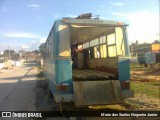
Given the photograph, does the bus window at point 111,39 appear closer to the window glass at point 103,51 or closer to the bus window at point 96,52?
A: the window glass at point 103,51

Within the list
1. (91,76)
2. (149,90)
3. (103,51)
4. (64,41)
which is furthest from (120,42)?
(149,90)

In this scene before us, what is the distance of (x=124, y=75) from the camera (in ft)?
28.8

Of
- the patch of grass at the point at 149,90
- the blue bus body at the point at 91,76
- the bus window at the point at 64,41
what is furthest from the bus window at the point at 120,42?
the patch of grass at the point at 149,90

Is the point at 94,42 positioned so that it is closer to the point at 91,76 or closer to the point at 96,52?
the point at 96,52

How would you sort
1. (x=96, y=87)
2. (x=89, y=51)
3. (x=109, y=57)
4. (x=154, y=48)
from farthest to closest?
(x=154, y=48) < (x=89, y=51) < (x=109, y=57) < (x=96, y=87)

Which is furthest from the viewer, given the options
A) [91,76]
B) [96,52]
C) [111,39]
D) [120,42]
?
[96,52]

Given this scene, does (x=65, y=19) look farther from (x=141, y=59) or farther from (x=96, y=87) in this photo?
(x=141, y=59)

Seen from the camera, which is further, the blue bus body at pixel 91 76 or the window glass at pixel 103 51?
the window glass at pixel 103 51

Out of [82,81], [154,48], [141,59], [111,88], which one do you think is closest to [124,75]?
[111,88]

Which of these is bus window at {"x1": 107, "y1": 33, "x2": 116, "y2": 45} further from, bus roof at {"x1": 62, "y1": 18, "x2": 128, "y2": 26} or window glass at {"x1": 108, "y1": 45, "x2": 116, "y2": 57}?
bus roof at {"x1": 62, "y1": 18, "x2": 128, "y2": 26}

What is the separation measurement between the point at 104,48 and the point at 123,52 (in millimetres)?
1473

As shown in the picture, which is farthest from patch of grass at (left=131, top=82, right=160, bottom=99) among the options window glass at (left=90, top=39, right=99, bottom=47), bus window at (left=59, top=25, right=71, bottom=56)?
bus window at (left=59, top=25, right=71, bottom=56)

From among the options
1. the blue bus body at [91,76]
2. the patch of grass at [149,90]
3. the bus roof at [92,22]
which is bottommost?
the patch of grass at [149,90]

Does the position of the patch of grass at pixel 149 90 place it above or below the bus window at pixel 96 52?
below
